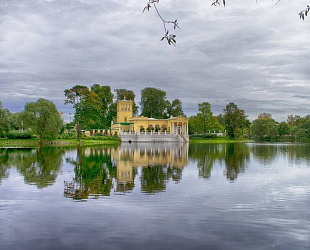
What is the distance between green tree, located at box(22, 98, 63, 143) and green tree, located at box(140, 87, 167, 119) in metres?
35.7

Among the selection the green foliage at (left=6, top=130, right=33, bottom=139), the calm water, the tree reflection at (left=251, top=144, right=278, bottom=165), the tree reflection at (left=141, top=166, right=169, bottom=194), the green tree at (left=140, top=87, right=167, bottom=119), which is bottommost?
the calm water

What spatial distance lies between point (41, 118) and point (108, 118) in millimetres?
35001

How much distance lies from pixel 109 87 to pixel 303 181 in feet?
220

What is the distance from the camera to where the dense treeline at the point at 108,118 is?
148 feet

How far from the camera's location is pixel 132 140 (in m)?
66.9

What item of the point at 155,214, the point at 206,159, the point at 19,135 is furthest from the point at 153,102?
the point at 155,214

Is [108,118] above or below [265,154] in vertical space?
above

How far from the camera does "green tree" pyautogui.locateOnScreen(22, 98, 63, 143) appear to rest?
44.0m

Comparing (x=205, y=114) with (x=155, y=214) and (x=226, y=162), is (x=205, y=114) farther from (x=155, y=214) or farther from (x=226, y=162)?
(x=155, y=214)

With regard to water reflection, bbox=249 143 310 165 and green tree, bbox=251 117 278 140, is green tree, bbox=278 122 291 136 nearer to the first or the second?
green tree, bbox=251 117 278 140

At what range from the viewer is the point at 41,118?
44.4 meters

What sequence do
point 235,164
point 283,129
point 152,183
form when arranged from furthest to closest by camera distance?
point 283,129 < point 235,164 < point 152,183

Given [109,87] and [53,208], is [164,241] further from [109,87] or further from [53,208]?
[109,87]

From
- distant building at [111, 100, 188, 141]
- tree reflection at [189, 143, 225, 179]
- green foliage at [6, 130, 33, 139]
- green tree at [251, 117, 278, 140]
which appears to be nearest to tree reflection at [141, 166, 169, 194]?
tree reflection at [189, 143, 225, 179]
